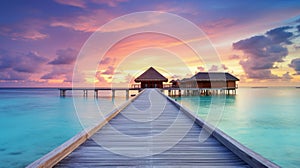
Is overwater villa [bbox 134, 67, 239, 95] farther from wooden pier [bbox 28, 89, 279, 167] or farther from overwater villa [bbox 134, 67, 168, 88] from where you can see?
wooden pier [bbox 28, 89, 279, 167]

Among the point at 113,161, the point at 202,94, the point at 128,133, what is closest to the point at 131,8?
the point at 128,133

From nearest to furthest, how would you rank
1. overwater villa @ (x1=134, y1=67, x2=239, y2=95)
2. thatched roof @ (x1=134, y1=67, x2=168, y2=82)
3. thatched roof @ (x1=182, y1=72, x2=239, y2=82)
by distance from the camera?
thatched roof @ (x1=134, y1=67, x2=168, y2=82), overwater villa @ (x1=134, y1=67, x2=239, y2=95), thatched roof @ (x1=182, y1=72, x2=239, y2=82)

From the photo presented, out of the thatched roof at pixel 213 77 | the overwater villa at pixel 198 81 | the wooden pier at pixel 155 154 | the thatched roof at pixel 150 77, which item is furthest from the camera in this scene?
the thatched roof at pixel 213 77

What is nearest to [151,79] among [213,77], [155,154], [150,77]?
[150,77]

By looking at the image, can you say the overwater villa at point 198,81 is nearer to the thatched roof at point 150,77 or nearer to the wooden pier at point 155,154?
the thatched roof at point 150,77

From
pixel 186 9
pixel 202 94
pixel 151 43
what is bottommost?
pixel 202 94

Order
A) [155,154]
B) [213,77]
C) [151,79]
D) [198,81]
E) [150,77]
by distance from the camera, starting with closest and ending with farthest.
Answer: [155,154] → [151,79] → [150,77] → [198,81] → [213,77]

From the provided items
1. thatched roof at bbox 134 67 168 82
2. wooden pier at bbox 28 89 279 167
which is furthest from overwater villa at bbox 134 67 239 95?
wooden pier at bbox 28 89 279 167

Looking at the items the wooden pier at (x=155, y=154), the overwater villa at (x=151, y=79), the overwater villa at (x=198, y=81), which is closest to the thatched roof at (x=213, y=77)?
the overwater villa at (x=198, y=81)

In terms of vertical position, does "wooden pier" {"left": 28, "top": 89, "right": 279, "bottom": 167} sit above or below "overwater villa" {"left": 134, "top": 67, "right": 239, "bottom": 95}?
below

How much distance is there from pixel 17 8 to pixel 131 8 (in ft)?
20.1

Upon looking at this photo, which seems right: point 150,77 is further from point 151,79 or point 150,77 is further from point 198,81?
point 198,81

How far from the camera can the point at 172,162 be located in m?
2.21

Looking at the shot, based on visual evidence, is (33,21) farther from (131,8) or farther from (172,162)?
(172,162)
